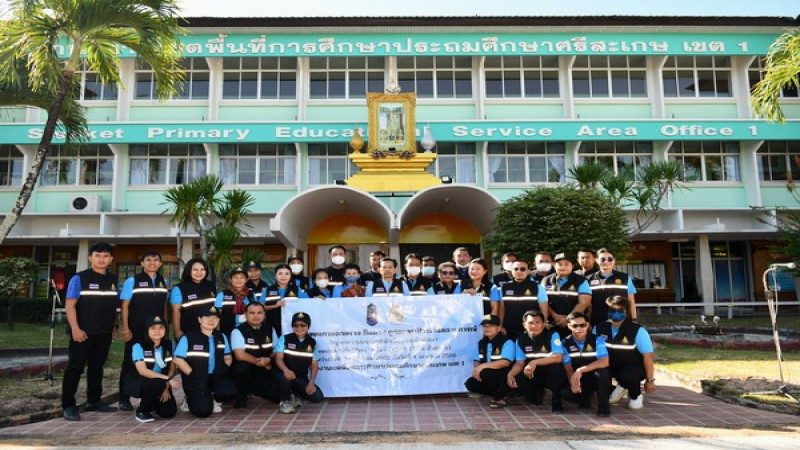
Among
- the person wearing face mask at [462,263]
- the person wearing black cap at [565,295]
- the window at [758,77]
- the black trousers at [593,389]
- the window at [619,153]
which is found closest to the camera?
the black trousers at [593,389]

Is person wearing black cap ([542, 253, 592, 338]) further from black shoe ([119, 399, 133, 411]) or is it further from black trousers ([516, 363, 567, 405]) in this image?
black shoe ([119, 399, 133, 411])

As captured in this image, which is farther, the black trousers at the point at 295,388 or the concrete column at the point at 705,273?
the concrete column at the point at 705,273

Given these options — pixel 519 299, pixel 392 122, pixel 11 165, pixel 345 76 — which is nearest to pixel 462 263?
pixel 519 299

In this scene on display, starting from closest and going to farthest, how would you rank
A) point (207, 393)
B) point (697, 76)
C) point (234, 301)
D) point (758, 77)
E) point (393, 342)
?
point (207, 393) → point (393, 342) → point (234, 301) → point (697, 76) → point (758, 77)

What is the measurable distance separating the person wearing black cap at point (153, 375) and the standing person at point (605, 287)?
4836 mm

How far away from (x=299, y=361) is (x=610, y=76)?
57.5ft

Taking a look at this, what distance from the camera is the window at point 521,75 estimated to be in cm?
2009

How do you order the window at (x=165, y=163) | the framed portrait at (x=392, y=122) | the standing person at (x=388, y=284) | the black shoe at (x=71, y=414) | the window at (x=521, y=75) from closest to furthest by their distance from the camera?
the black shoe at (x=71, y=414) < the standing person at (x=388, y=284) < the framed portrait at (x=392, y=122) < the window at (x=165, y=163) < the window at (x=521, y=75)

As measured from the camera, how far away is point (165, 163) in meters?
19.9

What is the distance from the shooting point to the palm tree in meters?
7.93

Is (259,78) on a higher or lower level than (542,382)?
higher

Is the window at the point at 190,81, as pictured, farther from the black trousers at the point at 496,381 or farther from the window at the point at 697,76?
the black trousers at the point at 496,381

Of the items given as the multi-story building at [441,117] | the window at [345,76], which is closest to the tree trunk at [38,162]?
the multi-story building at [441,117]

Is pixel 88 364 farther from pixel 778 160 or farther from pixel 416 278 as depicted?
pixel 778 160
